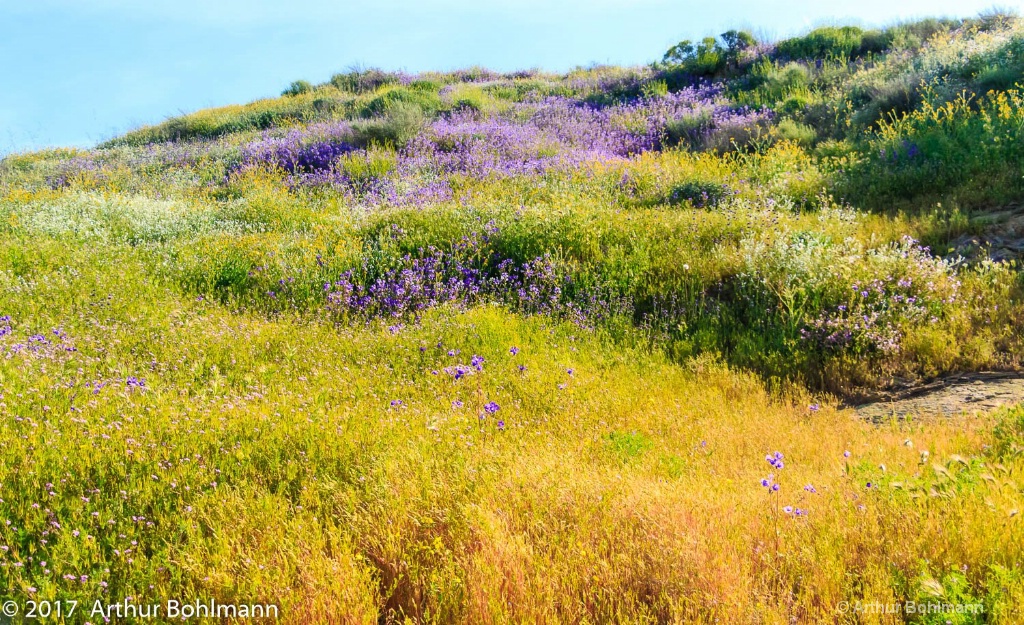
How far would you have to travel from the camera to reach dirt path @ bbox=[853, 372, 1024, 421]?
486 centimetres

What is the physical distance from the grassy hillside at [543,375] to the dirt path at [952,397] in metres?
0.22

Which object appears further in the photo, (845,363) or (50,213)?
(50,213)

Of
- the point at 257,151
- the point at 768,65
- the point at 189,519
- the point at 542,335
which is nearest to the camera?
the point at 189,519

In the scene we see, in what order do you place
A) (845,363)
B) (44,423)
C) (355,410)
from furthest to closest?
(845,363), (355,410), (44,423)

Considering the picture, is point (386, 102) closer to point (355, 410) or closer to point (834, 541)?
point (355, 410)

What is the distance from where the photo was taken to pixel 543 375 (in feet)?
17.6

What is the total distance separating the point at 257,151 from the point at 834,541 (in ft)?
53.0

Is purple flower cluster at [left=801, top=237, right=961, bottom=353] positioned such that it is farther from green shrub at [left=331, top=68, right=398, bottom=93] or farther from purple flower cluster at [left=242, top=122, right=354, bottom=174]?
green shrub at [left=331, top=68, right=398, bottom=93]

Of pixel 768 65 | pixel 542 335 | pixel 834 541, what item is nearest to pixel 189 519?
pixel 834 541

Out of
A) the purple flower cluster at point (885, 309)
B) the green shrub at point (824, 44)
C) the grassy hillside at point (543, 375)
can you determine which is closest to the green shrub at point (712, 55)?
the green shrub at point (824, 44)

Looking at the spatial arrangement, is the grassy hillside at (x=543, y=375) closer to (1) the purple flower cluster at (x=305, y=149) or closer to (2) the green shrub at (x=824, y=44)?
(1) the purple flower cluster at (x=305, y=149)

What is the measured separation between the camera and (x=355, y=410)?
4.52 m

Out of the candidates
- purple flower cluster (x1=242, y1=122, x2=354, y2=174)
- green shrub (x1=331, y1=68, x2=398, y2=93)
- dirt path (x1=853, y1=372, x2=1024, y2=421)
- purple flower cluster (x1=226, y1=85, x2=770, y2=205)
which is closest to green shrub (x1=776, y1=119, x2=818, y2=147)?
purple flower cluster (x1=226, y1=85, x2=770, y2=205)

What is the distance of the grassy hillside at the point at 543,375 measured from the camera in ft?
9.59
